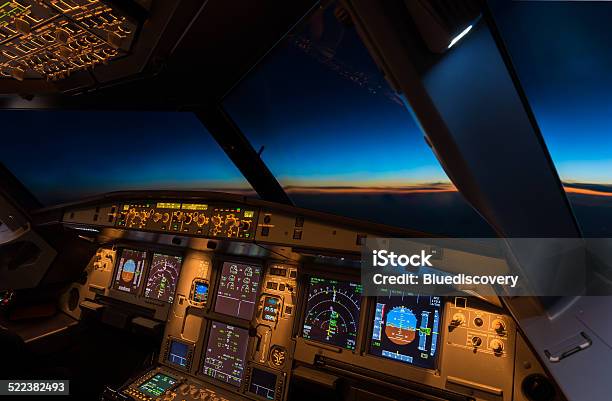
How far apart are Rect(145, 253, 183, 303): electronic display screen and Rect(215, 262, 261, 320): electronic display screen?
1.58 ft

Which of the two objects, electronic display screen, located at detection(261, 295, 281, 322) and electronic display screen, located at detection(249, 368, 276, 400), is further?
electronic display screen, located at detection(261, 295, 281, 322)

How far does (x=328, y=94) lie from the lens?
7.90 ft

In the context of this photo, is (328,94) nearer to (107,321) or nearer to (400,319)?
(400,319)

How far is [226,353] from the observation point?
285 centimetres

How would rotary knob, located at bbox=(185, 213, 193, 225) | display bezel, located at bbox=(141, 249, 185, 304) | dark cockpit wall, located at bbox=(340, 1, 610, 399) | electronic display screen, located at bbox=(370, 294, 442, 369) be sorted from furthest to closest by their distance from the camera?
display bezel, located at bbox=(141, 249, 185, 304) → rotary knob, located at bbox=(185, 213, 193, 225) → electronic display screen, located at bbox=(370, 294, 442, 369) → dark cockpit wall, located at bbox=(340, 1, 610, 399)

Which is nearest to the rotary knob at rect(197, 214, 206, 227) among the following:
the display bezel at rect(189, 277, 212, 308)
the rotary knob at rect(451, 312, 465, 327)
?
the display bezel at rect(189, 277, 212, 308)

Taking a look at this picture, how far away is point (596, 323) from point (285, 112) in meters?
2.09

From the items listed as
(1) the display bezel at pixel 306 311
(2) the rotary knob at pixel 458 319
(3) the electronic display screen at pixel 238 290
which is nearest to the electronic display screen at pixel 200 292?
(3) the electronic display screen at pixel 238 290

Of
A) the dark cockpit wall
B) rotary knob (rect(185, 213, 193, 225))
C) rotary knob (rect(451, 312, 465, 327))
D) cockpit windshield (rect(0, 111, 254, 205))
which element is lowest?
rotary knob (rect(451, 312, 465, 327))

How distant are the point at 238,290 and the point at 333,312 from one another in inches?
31.4

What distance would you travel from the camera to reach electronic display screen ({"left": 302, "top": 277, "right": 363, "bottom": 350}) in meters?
2.47

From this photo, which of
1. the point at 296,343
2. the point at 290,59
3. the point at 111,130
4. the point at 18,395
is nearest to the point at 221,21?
the point at 290,59

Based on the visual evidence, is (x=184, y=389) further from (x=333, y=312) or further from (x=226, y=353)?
(x=333, y=312)

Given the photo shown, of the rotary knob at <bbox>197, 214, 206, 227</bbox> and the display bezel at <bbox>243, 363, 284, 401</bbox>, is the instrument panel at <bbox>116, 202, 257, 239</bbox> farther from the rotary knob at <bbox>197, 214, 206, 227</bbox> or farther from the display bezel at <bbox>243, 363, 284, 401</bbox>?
the display bezel at <bbox>243, 363, 284, 401</bbox>
